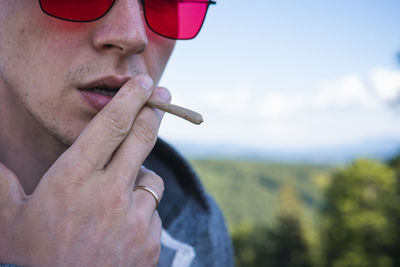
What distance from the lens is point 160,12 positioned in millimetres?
2004

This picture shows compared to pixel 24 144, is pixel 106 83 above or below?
above

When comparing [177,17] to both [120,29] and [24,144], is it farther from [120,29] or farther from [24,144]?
[24,144]

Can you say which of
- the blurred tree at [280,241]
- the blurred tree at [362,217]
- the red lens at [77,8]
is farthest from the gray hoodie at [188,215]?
the blurred tree at [280,241]

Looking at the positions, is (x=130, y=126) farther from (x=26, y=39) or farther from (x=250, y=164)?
(x=250, y=164)

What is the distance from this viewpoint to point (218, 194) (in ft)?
295

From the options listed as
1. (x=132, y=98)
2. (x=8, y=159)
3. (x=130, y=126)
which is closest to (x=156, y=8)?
(x=132, y=98)

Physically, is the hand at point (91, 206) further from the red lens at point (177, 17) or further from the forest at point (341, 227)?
the forest at point (341, 227)

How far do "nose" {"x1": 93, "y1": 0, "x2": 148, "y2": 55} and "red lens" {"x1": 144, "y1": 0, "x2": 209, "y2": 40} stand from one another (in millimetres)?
208

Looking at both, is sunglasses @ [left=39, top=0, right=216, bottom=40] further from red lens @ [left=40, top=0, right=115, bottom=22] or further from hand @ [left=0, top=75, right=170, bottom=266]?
hand @ [left=0, top=75, right=170, bottom=266]

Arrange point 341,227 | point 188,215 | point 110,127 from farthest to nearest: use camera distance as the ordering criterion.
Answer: point 341,227
point 188,215
point 110,127

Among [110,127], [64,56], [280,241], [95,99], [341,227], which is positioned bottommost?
[280,241]

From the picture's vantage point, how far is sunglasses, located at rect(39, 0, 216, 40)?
1640 mm

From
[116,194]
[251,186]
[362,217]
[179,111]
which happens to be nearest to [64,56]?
[179,111]

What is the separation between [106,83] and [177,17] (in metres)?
0.68
